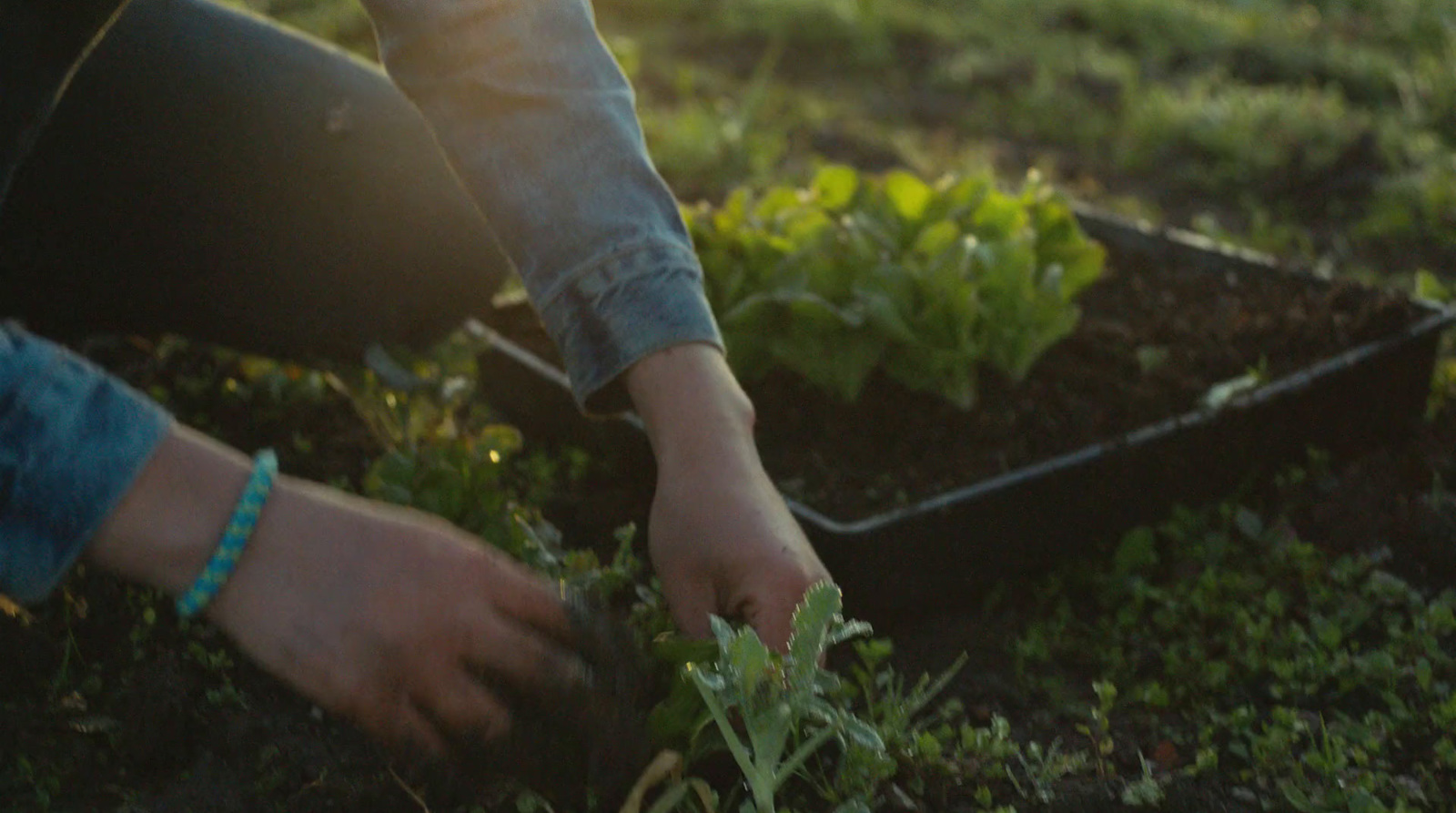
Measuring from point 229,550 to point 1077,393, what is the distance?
6.11ft

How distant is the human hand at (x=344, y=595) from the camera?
1468 millimetres

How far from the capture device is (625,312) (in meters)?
2.09

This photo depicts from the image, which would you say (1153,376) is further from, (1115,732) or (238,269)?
(238,269)

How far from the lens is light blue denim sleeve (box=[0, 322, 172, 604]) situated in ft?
4.68

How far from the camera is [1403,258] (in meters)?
4.22

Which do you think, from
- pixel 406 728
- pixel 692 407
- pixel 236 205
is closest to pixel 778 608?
pixel 692 407

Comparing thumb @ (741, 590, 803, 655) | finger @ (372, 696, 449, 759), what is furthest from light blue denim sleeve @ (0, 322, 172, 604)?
thumb @ (741, 590, 803, 655)

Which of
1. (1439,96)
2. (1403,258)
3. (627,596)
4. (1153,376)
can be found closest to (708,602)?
(627,596)

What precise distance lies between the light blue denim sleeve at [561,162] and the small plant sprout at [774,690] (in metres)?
0.47

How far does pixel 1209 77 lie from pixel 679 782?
185 inches

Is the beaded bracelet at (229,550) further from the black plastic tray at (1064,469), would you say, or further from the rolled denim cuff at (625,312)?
the black plastic tray at (1064,469)

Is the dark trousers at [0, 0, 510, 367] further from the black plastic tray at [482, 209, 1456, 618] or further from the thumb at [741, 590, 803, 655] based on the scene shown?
the thumb at [741, 590, 803, 655]

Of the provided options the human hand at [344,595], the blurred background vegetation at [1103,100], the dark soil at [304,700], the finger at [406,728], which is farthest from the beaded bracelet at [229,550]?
the blurred background vegetation at [1103,100]

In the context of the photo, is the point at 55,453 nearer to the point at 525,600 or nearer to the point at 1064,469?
the point at 525,600
